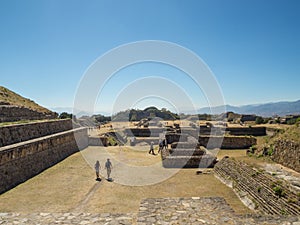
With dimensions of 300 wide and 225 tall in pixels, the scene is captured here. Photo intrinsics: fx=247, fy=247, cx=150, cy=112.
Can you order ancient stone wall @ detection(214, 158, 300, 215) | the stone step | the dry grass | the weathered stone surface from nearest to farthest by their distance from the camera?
the weathered stone surface < ancient stone wall @ detection(214, 158, 300, 215) < the dry grass < the stone step

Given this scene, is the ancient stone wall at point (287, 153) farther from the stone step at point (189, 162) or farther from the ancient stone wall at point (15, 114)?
the ancient stone wall at point (15, 114)

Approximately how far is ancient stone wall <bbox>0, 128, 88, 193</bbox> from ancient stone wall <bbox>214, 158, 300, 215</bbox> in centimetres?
816

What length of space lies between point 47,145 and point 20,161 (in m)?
2.78

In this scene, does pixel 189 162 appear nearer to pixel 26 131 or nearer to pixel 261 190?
pixel 261 190

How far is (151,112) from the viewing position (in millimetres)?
49719

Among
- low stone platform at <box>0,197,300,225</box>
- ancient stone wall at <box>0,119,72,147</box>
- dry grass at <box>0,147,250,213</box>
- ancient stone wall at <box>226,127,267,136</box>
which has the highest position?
ancient stone wall at <box>0,119,72,147</box>

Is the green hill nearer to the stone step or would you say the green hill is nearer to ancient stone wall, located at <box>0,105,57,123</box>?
ancient stone wall, located at <box>0,105,57,123</box>

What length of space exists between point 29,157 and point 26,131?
232 centimetres

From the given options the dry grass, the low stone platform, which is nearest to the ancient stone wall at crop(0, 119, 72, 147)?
the dry grass

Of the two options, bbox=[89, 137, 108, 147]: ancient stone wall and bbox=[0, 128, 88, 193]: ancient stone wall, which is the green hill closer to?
bbox=[89, 137, 108, 147]: ancient stone wall

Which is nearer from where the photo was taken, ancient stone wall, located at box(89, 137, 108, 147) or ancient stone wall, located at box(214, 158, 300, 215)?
ancient stone wall, located at box(214, 158, 300, 215)

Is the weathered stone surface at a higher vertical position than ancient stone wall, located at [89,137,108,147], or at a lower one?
lower

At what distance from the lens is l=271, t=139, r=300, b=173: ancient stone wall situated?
31.3 ft

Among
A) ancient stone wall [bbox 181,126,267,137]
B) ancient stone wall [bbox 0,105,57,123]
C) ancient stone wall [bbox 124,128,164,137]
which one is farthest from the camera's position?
ancient stone wall [bbox 124,128,164,137]
